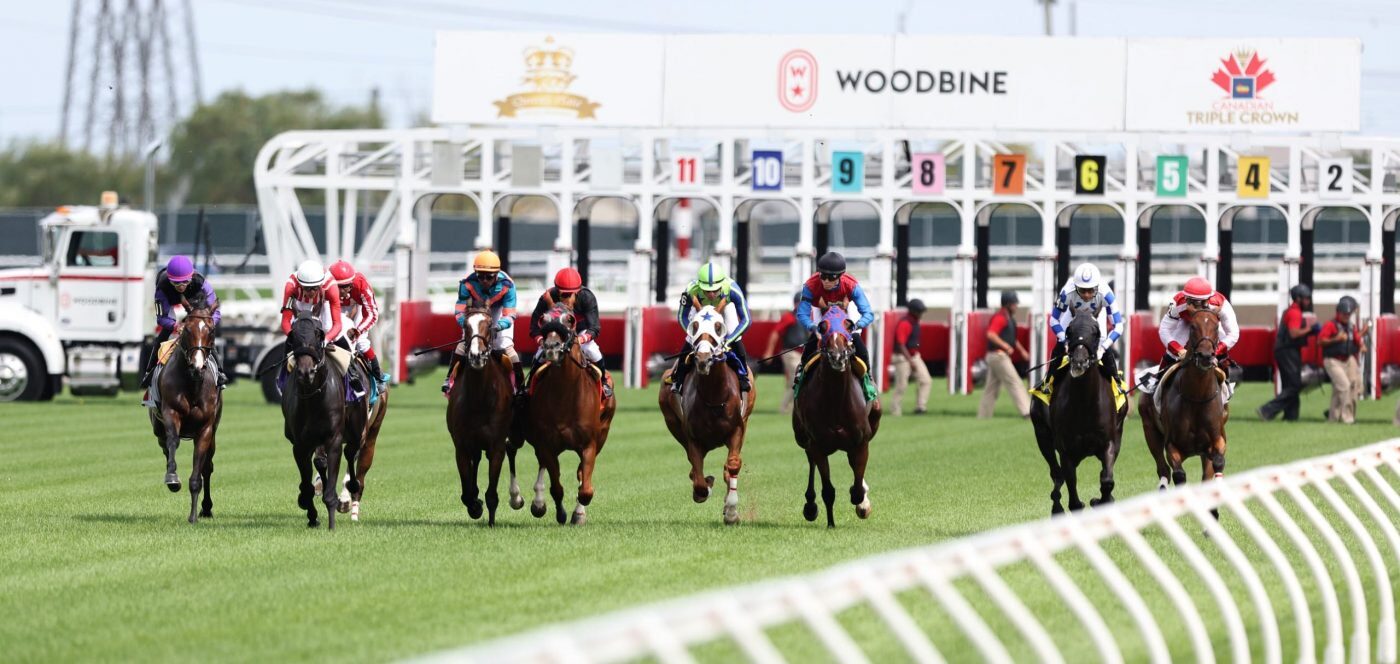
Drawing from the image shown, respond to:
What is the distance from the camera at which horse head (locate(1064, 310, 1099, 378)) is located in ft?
39.1

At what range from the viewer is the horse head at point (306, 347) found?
1203cm

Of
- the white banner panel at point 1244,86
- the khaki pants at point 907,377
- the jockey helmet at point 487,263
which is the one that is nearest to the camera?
the jockey helmet at point 487,263

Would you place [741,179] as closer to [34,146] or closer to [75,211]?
[75,211]

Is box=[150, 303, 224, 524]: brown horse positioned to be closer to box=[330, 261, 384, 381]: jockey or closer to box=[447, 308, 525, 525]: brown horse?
box=[330, 261, 384, 381]: jockey

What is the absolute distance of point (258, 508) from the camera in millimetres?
13680

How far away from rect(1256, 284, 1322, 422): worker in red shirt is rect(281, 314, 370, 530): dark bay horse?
13.4 metres

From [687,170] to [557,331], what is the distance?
13410 mm

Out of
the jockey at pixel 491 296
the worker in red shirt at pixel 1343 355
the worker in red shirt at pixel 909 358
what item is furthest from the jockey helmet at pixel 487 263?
the worker in red shirt at pixel 1343 355

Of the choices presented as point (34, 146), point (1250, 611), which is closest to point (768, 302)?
point (1250, 611)

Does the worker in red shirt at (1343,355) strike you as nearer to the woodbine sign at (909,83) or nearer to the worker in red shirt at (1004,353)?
the woodbine sign at (909,83)

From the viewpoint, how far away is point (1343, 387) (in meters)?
23.0

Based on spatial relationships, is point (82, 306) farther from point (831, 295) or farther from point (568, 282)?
point (831, 295)

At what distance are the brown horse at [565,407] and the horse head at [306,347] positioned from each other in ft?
3.86

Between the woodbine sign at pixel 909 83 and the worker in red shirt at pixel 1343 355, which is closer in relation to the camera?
the worker in red shirt at pixel 1343 355
